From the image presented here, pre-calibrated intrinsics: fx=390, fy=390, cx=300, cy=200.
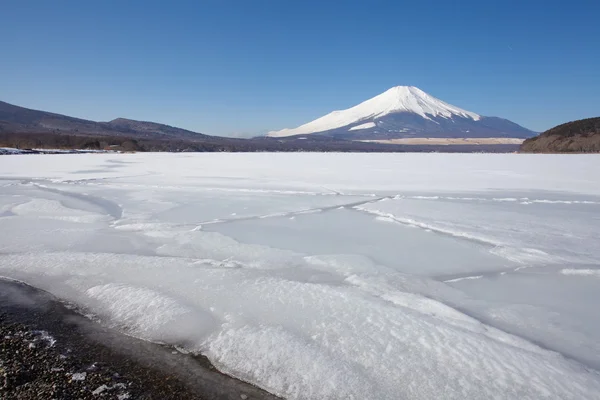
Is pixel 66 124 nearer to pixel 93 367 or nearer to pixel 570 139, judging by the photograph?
pixel 570 139

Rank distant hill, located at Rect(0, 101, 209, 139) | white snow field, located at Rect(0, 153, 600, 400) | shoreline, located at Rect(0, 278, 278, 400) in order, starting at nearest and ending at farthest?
shoreline, located at Rect(0, 278, 278, 400)
white snow field, located at Rect(0, 153, 600, 400)
distant hill, located at Rect(0, 101, 209, 139)

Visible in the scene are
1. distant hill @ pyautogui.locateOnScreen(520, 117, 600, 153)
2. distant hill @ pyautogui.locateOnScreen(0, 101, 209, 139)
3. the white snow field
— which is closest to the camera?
the white snow field

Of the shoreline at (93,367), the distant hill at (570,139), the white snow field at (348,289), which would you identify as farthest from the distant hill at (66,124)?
the shoreline at (93,367)

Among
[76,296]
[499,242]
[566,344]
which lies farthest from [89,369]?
[499,242]

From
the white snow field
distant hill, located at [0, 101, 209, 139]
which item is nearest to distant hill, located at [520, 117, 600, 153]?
the white snow field

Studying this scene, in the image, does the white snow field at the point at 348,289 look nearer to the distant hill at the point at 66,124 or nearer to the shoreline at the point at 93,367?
the shoreline at the point at 93,367

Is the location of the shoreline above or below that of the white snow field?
below

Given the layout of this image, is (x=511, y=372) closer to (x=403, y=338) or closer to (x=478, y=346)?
(x=478, y=346)

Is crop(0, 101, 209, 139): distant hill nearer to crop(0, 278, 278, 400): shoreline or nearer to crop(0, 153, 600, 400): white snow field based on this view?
crop(0, 153, 600, 400): white snow field
